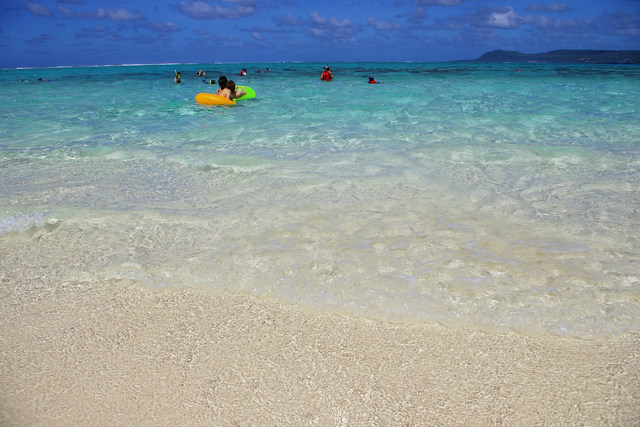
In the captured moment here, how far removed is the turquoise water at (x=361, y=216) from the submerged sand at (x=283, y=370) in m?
0.22

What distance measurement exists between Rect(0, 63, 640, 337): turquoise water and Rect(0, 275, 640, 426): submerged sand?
0.72ft

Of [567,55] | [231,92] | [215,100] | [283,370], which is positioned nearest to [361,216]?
[283,370]

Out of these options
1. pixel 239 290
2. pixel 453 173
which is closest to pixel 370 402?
pixel 239 290

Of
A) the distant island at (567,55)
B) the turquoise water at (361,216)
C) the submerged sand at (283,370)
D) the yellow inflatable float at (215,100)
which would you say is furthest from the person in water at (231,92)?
the distant island at (567,55)

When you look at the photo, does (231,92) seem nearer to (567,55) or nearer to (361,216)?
(361,216)

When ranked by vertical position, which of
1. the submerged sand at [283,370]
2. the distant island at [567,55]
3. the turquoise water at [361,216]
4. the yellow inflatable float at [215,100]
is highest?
the distant island at [567,55]

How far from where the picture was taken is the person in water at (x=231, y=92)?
40.5ft

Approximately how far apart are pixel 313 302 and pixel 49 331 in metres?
1.48

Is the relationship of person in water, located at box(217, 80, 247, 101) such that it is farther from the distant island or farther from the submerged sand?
the distant island

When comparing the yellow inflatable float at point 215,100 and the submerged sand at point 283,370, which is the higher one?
the yellow inflatable float at point 215,100

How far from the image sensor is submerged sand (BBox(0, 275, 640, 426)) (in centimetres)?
167

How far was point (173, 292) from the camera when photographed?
8.55 ft

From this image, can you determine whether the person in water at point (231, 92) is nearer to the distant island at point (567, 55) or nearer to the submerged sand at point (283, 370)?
the submerged sand at point (283, 370)

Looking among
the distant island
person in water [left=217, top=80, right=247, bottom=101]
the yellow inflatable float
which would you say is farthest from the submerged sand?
the distant island
